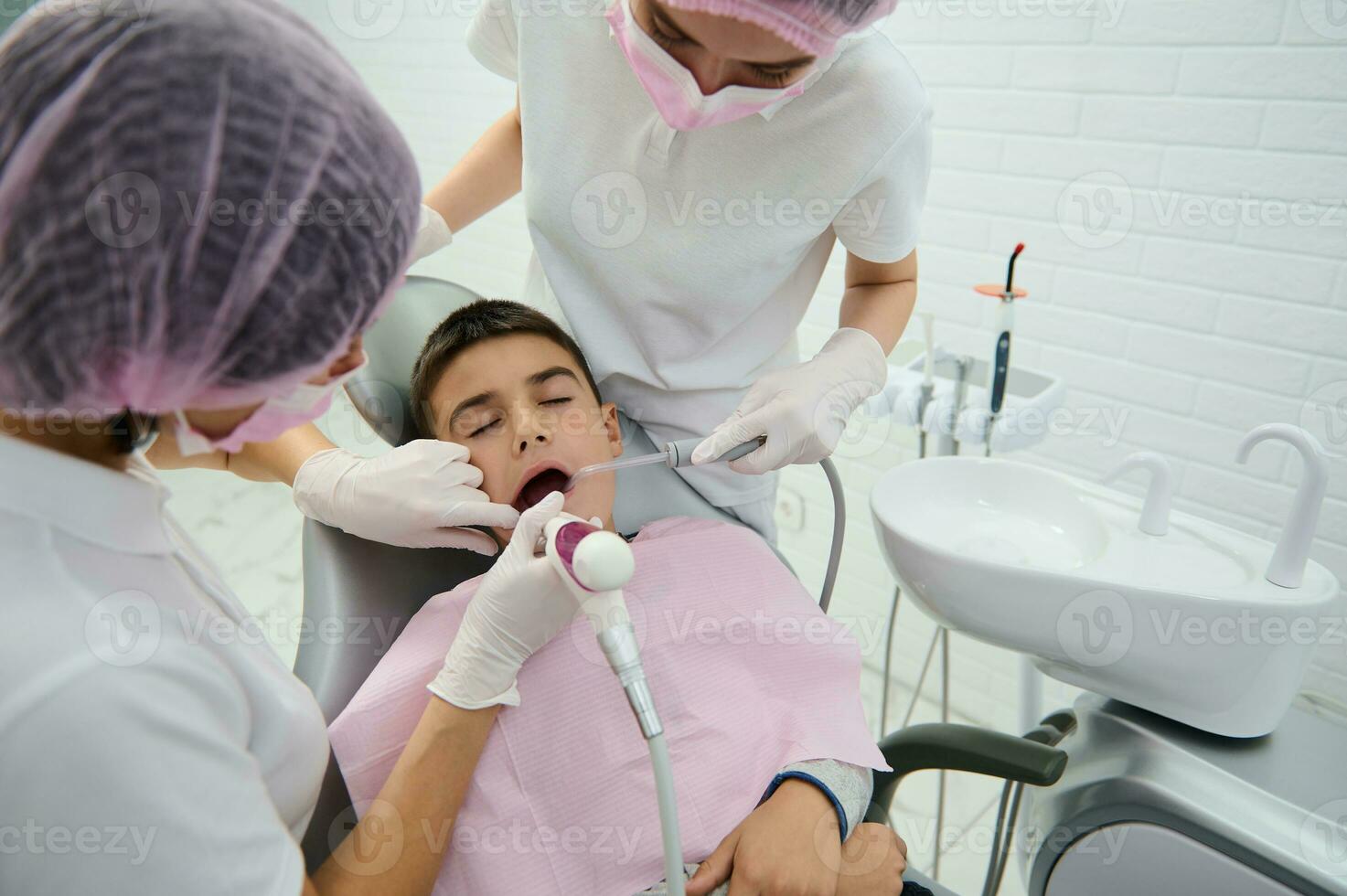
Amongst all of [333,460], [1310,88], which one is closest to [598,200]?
[333,460]

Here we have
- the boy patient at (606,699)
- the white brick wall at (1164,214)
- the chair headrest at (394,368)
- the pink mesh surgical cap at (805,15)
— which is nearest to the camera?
the pink mesh surgical cap at (805,15)

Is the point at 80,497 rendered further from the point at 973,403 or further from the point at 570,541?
the point at 973,403

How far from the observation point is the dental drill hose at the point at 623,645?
33.8 inches

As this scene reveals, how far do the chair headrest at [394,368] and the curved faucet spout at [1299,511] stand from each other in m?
1.23

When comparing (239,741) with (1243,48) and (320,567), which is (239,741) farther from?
(1243,48)

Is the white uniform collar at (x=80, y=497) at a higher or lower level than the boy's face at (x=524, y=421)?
higher

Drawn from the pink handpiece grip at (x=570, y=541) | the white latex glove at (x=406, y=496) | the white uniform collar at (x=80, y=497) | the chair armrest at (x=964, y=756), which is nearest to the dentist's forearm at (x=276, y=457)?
the white latex glove at (x=406, y=496)

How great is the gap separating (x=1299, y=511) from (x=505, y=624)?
1069 mm

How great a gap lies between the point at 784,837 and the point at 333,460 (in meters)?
0.81

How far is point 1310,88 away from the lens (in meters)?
1.57

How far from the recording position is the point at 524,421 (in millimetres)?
1296

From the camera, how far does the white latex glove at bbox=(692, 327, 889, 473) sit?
4.00 feet

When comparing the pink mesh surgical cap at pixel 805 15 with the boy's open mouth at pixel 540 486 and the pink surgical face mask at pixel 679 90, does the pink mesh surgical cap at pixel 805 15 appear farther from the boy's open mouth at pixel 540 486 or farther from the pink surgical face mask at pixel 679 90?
the boy's open mouth at pixel 540 486

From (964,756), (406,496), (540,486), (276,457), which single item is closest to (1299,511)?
(964,756)
